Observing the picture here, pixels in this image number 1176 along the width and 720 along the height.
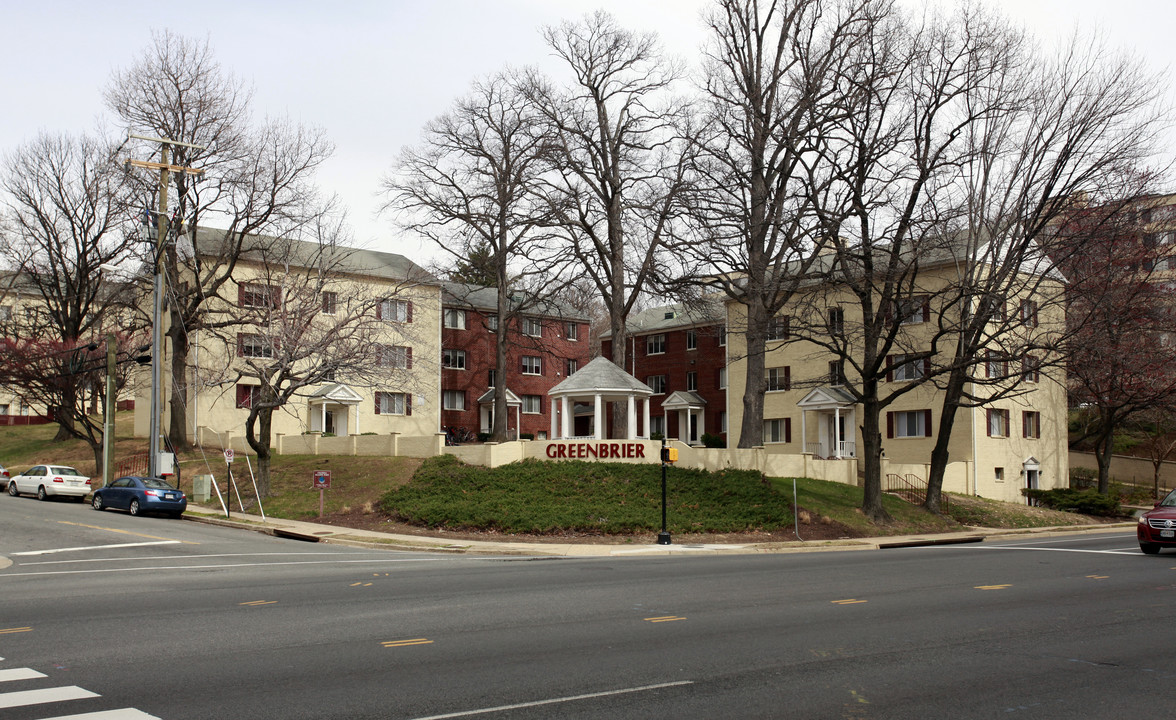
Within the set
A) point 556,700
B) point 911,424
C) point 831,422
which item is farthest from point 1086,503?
point 556,700

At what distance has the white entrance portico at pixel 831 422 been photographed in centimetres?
4611

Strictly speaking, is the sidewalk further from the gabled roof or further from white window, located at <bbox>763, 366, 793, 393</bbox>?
white window, located at <bbox>763, 366, 793, 393</bbox>

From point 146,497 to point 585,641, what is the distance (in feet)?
84.5

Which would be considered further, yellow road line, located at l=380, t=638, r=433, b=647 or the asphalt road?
yellow road line, located at l=380, t=638, r=433, b=647

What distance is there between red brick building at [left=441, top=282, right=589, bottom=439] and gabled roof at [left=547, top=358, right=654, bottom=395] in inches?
695

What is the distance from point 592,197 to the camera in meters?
43.8

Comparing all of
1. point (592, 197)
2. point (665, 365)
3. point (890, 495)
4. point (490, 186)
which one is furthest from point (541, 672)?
point (665, 365)

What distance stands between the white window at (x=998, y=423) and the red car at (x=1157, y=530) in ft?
77.6

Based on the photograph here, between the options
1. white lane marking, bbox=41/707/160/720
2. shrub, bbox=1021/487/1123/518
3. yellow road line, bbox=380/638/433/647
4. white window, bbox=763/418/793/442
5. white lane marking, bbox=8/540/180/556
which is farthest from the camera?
white window, bbox=763/418/793/442

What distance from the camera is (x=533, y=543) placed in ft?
87.5

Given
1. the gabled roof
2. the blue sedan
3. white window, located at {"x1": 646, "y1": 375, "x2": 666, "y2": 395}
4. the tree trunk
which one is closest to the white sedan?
the blue sedan

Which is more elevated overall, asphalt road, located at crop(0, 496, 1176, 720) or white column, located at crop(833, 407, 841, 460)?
white column, located at crop(833, 407, 841, 460)

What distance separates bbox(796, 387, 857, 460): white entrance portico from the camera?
4611cm

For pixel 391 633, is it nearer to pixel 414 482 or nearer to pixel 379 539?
pixel 379 539
